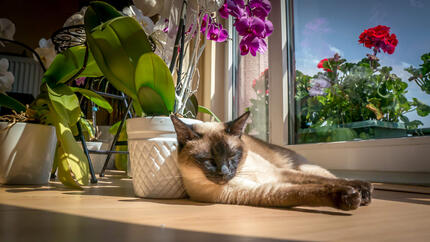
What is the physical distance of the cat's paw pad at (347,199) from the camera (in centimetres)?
61

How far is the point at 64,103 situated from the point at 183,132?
0.48 meters

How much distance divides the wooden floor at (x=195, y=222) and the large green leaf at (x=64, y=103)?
0.32 m

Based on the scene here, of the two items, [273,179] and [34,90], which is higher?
[34,90]

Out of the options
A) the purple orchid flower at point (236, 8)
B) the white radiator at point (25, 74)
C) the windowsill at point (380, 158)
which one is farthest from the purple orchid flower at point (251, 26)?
the white radiator at point (25, 74)

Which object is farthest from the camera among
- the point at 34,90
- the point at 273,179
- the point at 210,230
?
the point at 34,90

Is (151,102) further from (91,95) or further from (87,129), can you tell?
(87,129)

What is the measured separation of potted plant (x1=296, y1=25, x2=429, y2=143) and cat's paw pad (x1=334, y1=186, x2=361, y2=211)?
0.88 m

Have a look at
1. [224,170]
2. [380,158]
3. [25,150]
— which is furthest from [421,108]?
[25,150]

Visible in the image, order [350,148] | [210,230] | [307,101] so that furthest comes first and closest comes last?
[307,101], [350,148], [210,230]

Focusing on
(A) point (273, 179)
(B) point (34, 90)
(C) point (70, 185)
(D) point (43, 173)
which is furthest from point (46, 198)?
(B) point (34, 90)

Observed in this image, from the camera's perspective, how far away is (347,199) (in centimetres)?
61

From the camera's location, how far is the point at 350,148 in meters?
1.47

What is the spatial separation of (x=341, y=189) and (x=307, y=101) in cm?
118

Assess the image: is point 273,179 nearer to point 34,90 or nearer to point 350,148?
point 350,148
